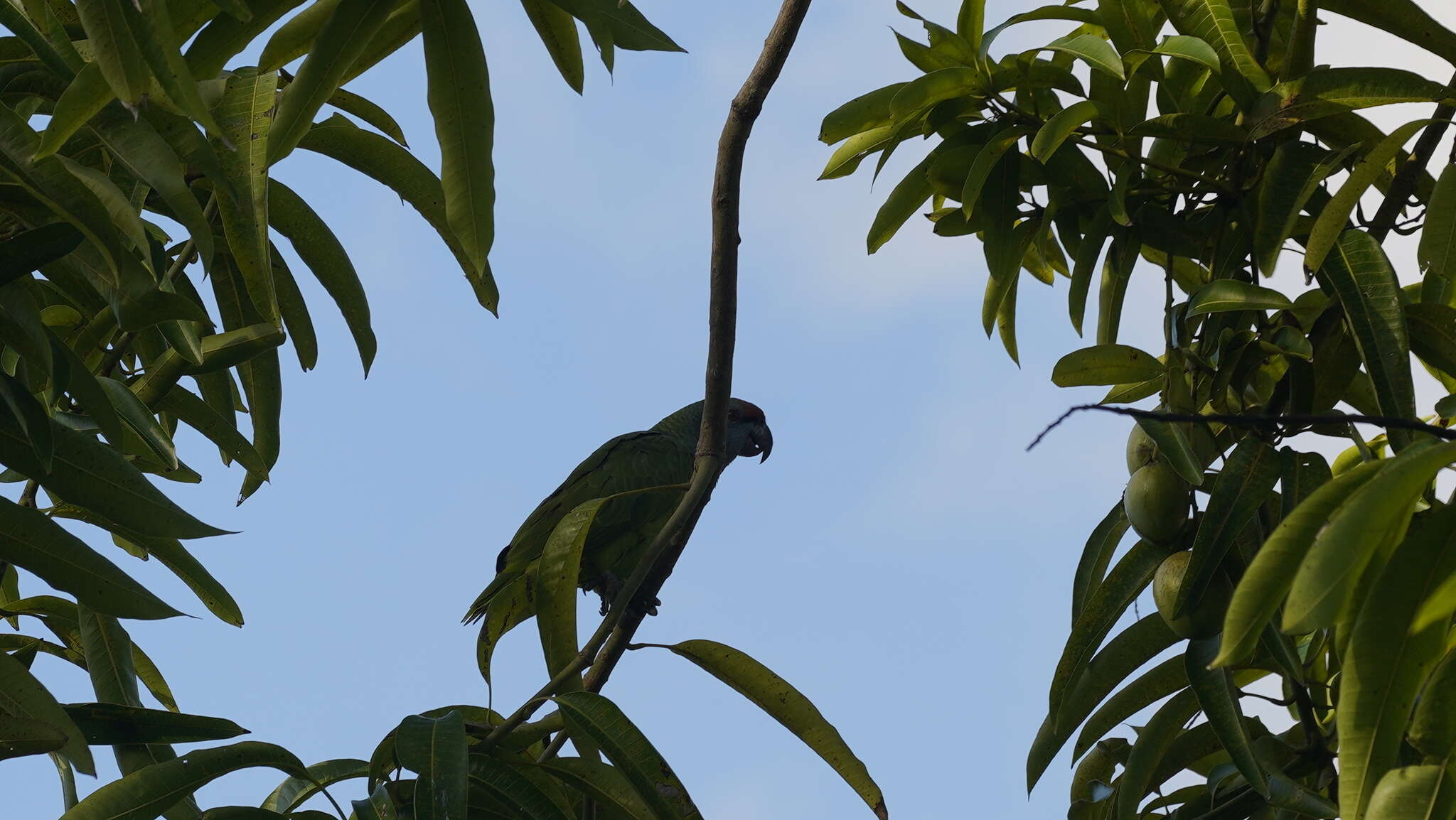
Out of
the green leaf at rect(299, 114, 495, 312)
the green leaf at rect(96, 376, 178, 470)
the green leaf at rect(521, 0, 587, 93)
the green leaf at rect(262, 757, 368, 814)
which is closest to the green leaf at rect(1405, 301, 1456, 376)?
the green leaf at rect(521, 0, 587, 93)

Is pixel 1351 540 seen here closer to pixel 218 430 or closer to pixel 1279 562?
pixel 1279 562

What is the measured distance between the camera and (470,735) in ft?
7.25

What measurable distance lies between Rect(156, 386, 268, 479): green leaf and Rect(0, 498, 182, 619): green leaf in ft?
1.97

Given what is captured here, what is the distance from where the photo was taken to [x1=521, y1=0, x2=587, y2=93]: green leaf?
5.71ft

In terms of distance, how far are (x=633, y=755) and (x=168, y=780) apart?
28.4 inches

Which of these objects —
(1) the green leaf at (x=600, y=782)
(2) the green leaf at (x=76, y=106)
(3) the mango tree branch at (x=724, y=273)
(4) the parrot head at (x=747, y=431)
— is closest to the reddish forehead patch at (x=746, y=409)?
(4) the parrot head at (x=747, y=431)

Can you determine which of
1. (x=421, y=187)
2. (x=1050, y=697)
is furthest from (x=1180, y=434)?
(x=421, y=187)

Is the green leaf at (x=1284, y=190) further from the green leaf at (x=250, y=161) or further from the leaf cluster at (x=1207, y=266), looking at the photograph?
the green leaf at (x=250, y=161)

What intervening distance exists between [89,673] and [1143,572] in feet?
6.53

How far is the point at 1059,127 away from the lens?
2049 mm

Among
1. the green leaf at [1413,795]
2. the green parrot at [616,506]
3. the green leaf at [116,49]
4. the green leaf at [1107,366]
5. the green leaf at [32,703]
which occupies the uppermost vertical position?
the green parrot at [616,506]

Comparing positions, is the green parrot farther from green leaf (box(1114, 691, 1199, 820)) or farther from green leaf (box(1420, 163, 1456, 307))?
green leaf (box(1420, 163, 1456, 307))

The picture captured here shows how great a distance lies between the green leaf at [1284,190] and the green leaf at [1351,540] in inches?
41.1

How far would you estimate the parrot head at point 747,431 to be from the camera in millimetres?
6809
